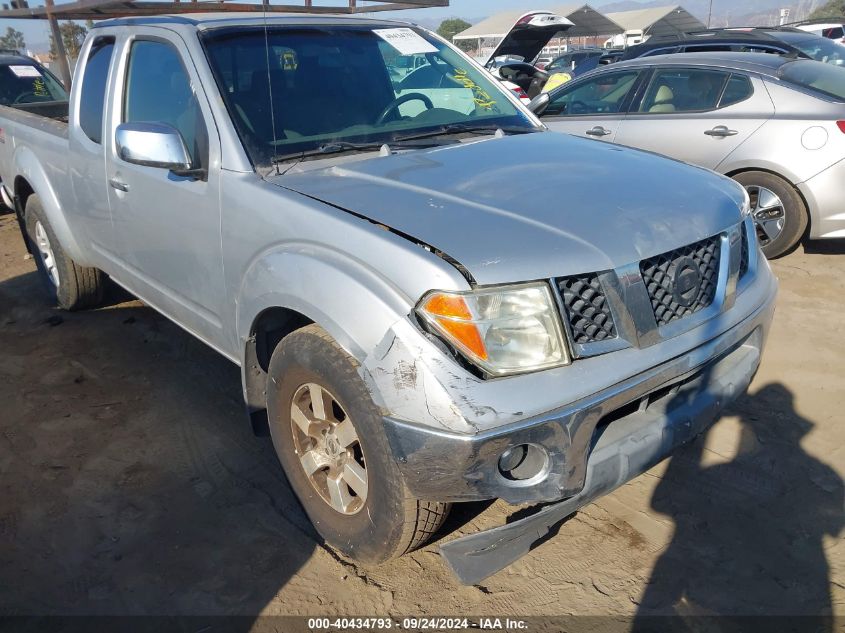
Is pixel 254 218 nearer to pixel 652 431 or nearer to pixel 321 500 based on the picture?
pixel 321 500

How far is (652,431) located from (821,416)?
1.66m

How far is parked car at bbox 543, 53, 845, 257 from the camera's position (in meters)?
5.26

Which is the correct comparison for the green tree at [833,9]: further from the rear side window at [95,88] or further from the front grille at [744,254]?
the rear side window at [95,88]

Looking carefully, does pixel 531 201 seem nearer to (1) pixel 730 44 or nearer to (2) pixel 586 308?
(2) pixel 586 308

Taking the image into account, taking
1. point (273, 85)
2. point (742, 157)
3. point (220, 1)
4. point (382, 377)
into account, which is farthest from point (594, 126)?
point (382, 377)

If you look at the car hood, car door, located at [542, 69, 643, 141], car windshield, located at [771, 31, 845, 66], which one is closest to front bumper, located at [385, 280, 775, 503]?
the car hood

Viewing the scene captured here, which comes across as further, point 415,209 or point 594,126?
point 594,126

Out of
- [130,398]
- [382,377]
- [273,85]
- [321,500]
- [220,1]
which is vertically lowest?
[130,398]

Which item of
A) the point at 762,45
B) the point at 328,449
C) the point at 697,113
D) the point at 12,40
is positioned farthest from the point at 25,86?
the point at 12,40

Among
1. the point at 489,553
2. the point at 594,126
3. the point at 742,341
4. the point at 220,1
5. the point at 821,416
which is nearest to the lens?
the point at 489,553

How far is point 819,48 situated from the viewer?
28.0 ft

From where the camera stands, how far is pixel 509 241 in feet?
6.84

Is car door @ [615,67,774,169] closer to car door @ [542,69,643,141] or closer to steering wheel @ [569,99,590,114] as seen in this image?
car door @ [542,69,643,141]

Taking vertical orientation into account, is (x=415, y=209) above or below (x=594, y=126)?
above
